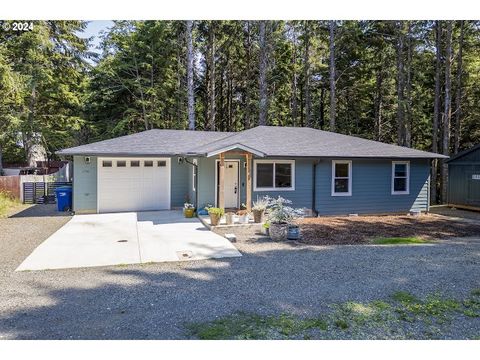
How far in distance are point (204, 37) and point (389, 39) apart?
42.8ft

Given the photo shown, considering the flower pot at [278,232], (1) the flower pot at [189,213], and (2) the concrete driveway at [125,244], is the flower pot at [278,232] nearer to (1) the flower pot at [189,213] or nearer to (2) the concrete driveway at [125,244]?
(2) the concrete driveway at [125,244]

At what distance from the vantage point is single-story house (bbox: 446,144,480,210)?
48.0 feet

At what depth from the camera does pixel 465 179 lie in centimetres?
1512

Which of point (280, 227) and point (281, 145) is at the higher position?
point (281, 145)

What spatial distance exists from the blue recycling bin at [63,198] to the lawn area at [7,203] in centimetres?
181

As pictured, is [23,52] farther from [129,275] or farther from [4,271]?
[129,275]

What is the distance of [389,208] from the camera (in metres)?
13.5

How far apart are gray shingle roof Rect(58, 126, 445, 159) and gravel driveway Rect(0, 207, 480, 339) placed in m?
5.02

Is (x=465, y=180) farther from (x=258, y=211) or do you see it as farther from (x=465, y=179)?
(x=258, y=211)

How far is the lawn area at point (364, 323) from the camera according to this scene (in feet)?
12.6

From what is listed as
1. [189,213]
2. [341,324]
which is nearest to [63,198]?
[189,213]

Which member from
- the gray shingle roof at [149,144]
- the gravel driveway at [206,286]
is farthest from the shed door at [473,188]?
the gray shingle roof at [149,144]

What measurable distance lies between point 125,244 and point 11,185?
1099 centimetres

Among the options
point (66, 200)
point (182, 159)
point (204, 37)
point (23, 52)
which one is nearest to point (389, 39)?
point (204, 37)
